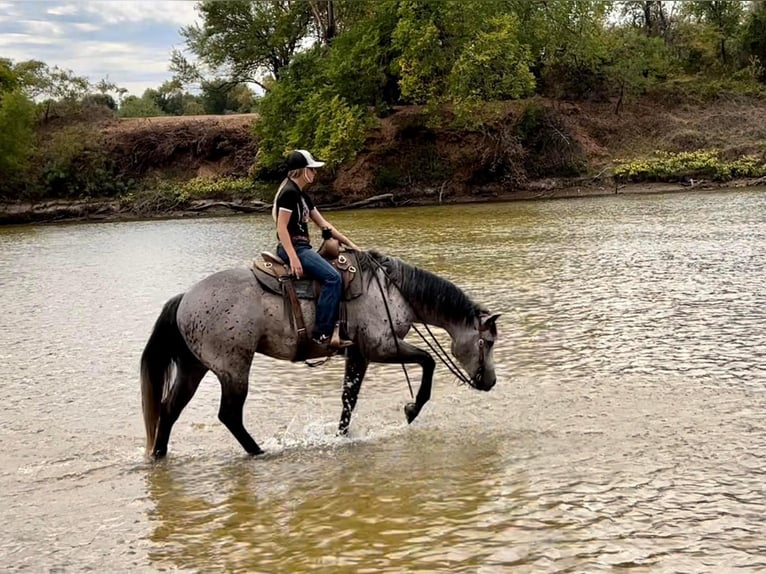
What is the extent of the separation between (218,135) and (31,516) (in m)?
45.3

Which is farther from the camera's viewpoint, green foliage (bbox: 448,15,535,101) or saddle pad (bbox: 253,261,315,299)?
green foliage (bbox: 448,15,535,101)

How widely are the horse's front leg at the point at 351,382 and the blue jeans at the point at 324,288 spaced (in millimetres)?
394

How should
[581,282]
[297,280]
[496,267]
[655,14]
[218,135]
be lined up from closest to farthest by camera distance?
[297,280] < [581,282] < [496,267] < [218,135] < [655,14]

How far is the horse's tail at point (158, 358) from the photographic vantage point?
658 centimetres

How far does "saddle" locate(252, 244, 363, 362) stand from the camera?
6.62 metres

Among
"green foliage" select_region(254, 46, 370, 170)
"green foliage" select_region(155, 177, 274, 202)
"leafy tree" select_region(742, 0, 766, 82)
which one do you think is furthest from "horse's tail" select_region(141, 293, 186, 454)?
"leafy tree" select_region(742, 0, 766, 82)

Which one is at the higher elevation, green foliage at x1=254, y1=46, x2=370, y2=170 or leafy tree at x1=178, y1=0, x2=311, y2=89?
leafy tree at x1=178, y1=0, x2=311, y2=89

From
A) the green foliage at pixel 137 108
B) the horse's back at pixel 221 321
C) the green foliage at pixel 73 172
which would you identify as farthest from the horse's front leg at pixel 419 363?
the green foliage at pixel 137 108

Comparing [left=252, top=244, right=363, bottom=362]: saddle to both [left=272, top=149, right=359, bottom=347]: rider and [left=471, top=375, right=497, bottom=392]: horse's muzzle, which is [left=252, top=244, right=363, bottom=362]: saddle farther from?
[left=471, top=375, right=497, bottom=392]: horse's muzzle

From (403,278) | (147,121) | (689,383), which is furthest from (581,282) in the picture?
(147,121)

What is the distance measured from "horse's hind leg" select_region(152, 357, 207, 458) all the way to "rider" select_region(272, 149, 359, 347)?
1.10m

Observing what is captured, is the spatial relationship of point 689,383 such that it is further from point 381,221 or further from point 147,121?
point 147,121

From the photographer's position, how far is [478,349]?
701cm

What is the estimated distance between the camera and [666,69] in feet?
151
